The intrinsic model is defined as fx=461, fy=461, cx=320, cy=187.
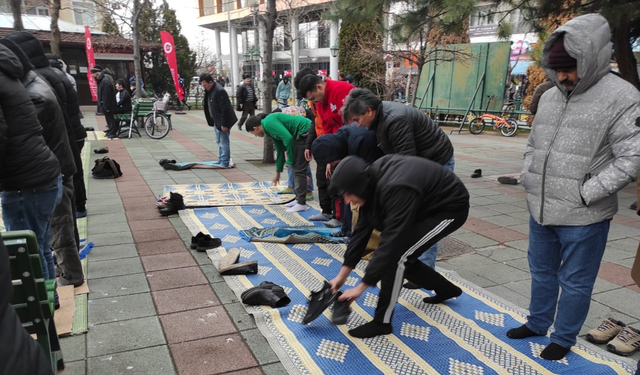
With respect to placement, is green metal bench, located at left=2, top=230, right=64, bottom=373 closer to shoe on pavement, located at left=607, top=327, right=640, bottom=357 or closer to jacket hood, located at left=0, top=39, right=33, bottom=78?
jacket hood, located at left=0, top=39, right=33, bottom=78

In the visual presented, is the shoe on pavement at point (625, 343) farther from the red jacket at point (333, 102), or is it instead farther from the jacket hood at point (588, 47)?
the red jacket at point (333, 102)

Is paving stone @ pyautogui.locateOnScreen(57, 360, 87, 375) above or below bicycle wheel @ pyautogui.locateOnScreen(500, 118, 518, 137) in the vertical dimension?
above

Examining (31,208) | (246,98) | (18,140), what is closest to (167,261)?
(31,208)

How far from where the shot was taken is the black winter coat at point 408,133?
3248mm

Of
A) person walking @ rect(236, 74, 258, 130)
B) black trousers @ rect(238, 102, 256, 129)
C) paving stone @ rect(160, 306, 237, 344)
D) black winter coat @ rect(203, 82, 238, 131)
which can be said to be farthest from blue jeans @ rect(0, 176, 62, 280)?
black trousers @ rect(238, 102, 256, 129)

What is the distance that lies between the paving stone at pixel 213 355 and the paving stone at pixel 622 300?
2474 mm

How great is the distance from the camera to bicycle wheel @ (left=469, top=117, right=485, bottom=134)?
1448 centimetres

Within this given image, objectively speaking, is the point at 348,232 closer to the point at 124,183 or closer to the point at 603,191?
the point at 603,191

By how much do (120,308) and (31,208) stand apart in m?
0.87

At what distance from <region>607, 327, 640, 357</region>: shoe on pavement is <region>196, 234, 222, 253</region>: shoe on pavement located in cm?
317

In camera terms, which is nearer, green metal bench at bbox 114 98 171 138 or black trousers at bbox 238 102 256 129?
green metal bench at bbox 114 98 171 138

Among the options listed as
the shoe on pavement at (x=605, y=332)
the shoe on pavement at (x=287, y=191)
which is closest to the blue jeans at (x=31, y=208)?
the shoe on pavement at (x=605, y=332)

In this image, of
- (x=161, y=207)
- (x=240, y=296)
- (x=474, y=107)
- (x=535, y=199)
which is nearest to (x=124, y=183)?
(x=161, y=207)

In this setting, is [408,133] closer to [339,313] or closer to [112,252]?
[339,313]
